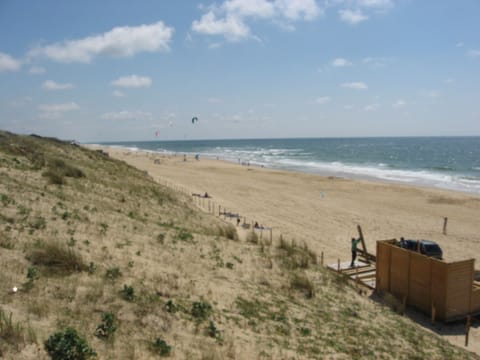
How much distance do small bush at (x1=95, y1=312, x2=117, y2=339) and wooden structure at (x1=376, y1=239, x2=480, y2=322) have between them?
29.5ft

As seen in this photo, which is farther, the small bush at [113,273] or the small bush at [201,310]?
the small bush at [113,273]

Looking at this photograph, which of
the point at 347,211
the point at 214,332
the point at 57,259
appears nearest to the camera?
the point at 214,332

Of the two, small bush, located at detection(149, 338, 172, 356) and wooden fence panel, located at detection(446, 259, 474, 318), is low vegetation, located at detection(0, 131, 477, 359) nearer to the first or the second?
small bush, located at detection(149, 338, 172, 356)

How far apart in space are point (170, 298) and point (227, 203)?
66.9ft

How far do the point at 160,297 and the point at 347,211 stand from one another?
22.3 metres

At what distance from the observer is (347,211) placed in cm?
2717

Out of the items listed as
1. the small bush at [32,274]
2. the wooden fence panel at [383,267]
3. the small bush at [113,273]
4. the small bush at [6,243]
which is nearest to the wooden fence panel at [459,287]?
the wooden fence panel at [383,267]

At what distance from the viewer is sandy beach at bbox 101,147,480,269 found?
772 inches

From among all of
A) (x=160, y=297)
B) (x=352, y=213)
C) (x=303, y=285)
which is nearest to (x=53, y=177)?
(x=160, y=297)

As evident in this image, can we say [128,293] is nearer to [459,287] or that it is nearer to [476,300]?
[459,287]

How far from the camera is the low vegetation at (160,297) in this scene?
5.37 meters

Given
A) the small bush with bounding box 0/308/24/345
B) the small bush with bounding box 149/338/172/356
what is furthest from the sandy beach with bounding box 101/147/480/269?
the small bush with bounding box 0/308/24/345

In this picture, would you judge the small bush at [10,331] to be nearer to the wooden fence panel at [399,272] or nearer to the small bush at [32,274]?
the small bush at [32,274]

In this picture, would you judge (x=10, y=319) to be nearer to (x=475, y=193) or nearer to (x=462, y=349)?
(x=462, y=349)
